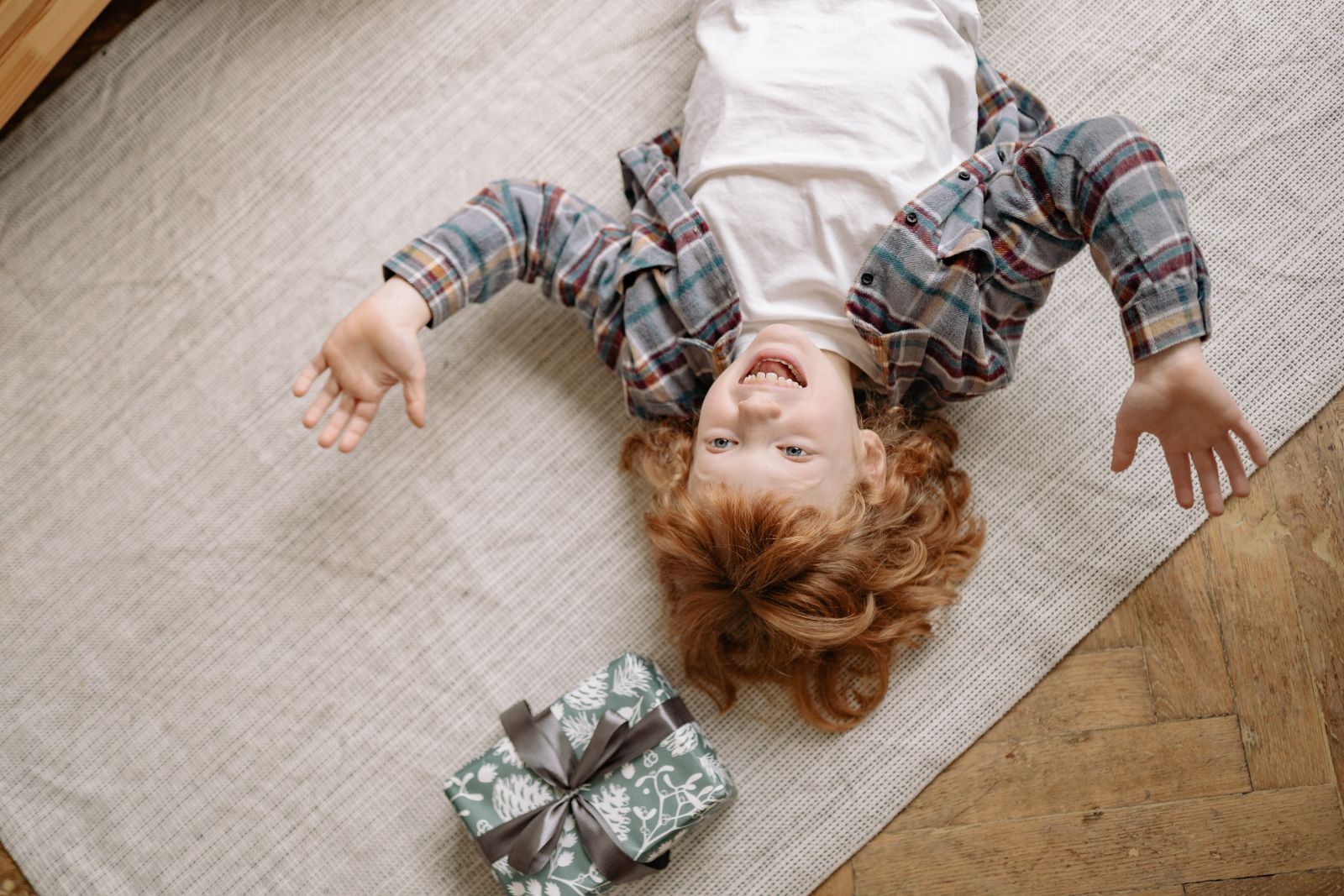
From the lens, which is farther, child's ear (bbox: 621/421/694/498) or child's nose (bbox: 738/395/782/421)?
child's ear (bbox: 621/421/694/498)

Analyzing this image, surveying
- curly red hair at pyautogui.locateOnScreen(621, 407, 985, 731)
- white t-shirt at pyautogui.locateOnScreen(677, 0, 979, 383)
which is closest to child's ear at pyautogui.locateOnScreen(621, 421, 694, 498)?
curly red hair at pyautogui.locateOnScreen(621, 407, 985, 731)

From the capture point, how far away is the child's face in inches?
33.0

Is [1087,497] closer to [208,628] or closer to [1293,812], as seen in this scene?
[1293,812]

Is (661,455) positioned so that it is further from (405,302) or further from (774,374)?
(405,302)

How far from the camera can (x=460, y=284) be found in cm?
99

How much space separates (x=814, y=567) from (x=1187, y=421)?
352 mm

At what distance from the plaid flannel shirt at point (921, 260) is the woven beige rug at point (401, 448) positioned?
0.39ft

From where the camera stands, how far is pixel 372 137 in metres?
1.13

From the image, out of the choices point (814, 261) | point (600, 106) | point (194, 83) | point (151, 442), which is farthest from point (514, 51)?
point (151, 442)

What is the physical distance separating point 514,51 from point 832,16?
395 millimetres

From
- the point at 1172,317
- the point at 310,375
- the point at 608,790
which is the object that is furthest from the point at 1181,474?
the point at 310,375

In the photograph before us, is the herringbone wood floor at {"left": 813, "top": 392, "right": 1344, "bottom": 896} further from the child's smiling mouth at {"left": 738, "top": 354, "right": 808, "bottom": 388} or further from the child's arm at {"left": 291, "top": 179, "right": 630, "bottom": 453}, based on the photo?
the child's arm at {"left": 291, "top": 179, "right": 630, "bottom": 453}

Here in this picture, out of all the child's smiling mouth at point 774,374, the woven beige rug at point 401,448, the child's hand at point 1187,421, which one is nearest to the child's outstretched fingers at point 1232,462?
the child's hand at point 1187,421

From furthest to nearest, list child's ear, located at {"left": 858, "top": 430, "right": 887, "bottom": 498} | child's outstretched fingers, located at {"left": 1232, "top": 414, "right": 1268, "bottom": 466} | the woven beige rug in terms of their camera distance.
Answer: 1. the woven beige rug
2. child's ear, located at {"left": 858, "top": 430, "right": 887, "bottom": 498}
3. child's outstretched fingers, located at {"left": 1232, "top": 414, "right": 1268, "bottom": 466}
